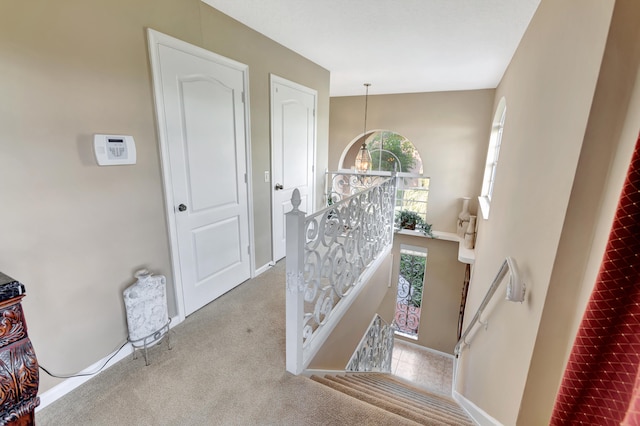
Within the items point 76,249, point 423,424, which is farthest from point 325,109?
point 423,424

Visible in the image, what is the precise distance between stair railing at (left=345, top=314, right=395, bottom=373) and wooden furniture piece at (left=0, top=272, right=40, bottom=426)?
2.22m

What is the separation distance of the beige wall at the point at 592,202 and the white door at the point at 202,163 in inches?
87.1

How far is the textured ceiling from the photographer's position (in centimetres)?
211

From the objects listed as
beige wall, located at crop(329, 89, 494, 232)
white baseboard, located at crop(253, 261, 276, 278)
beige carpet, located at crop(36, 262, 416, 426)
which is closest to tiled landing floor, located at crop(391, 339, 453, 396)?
beige wall, located at crop(329, 89, 494, 232)

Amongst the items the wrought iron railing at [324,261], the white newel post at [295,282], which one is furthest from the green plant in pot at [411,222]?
the white newel post at [295,282]

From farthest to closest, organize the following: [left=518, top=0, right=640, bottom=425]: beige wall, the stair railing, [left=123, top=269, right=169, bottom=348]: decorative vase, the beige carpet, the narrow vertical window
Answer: the narrow vertical window < the stair railing < [left=123, top=269, right=169, bottom=348]: decorative vase < the beige carpet < [left=518, top=0, right=640, bottom=425]: beige wall

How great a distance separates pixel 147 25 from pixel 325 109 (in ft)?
8.34

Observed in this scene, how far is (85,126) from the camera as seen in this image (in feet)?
5.12

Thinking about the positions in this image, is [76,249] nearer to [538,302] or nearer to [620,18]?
[538,302]

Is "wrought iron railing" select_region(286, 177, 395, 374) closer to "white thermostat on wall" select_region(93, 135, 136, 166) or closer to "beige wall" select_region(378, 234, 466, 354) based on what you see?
"white thermostat on wall" select_region(93, 135, 136, 166)

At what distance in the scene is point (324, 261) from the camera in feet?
6.54

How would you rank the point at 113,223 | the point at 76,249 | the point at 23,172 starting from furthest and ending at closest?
the point at 113,223 < the point at 76,249 < the point at 23,172

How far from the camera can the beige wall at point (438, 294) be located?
16.6 feet

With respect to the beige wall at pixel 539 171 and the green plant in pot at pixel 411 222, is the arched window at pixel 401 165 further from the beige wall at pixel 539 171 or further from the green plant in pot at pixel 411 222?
→ the beige wall at pixel 539 171
